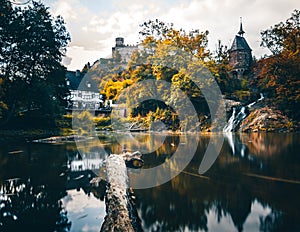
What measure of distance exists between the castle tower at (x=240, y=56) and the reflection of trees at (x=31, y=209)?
120 ft

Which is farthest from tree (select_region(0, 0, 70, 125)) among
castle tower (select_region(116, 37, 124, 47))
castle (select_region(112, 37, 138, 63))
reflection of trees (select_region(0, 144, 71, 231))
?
castle tower (select_region(116, 37, 124, 47))

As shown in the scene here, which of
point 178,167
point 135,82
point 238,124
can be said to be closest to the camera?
point 178,167

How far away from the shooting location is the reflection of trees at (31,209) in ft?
16.1

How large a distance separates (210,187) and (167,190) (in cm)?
117

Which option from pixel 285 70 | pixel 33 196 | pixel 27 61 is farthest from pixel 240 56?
pixel 33 196

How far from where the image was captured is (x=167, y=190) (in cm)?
691

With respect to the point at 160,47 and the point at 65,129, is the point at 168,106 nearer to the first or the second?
the point at 160,47

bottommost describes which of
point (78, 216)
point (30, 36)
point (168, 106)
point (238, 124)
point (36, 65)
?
point (78, 216)

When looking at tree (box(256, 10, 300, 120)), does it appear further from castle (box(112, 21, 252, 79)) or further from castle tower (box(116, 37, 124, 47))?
castle tower (box(116, 37, 124, 47))

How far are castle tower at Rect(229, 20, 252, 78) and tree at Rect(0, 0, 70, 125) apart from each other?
25.6 metres

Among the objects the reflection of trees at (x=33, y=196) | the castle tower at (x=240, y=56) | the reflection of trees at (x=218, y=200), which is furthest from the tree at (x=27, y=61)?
the castle tower at (x=240, y=56)

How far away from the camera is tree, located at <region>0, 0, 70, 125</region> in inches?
915

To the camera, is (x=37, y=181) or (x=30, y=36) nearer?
(x=37, y=181)

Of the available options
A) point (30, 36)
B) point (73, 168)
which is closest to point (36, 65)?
point (30, 36)
